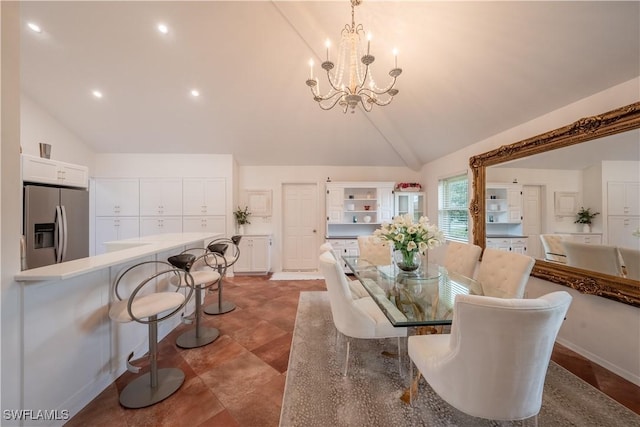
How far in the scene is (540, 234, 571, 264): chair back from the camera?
2322mm

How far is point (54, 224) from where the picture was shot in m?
2.75

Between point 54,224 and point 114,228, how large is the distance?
78.2 inches

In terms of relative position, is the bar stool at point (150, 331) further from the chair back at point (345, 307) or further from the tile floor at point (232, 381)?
the chair back at point (345, 307)

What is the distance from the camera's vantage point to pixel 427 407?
151cm

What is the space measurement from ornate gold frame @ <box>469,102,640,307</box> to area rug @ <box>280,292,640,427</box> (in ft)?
2.43

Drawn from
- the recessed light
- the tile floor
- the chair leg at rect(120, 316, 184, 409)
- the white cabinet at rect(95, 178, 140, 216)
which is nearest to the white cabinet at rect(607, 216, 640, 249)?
the tile floor

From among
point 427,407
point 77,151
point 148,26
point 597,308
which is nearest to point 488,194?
point 597,308

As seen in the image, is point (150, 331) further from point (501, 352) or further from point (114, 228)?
point (114, 228)

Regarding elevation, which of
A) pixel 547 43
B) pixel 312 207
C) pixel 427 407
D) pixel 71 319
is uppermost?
pixel 547 43

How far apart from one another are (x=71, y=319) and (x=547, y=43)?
401 cm

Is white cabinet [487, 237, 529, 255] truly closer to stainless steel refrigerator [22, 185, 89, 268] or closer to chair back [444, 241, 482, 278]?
chair back [444, 241, 482, 278]

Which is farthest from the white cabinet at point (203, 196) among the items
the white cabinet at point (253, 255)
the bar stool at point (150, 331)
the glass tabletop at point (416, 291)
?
the glass tabletop at point (416, 291)

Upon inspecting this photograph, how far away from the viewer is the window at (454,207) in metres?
3.74

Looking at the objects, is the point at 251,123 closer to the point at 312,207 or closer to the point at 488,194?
the point at 312,207
